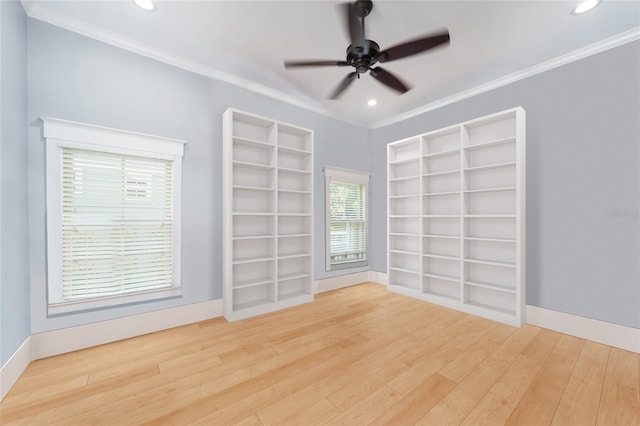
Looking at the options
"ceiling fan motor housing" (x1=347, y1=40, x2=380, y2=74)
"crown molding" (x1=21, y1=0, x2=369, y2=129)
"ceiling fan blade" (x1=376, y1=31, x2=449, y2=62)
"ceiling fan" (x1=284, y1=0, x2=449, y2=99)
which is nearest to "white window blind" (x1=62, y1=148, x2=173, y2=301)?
"crown molding" (x1=21, y1=0, x2=369, y2=129)

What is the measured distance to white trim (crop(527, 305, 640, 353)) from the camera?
7.47 feet

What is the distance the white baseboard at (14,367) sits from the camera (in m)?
1.64

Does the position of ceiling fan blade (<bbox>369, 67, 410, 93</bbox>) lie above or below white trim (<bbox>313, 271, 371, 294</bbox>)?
above

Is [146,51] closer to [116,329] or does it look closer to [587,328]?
[116,329]

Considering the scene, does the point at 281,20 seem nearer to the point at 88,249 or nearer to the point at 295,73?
the point at 295,73

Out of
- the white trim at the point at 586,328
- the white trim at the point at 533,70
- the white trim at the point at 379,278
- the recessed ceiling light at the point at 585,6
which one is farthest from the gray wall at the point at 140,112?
the white trim at the point at 586,328

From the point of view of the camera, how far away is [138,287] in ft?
8.30

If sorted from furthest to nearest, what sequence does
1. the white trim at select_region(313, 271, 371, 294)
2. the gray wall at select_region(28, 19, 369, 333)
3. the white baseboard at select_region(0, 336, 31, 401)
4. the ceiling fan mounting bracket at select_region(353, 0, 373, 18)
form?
the white trim at select_region(313, 271, 371, 294) < the gray wall at select_region(28, 19, 369, 333) < the ceiling fan mounting bracket at select_region(353, 0, 373, 18) < the white baseboard at select_region(0, 336, 31, 401)

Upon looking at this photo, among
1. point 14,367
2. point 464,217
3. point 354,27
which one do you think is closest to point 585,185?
point 464,217

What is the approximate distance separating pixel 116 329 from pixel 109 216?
1.14 meters

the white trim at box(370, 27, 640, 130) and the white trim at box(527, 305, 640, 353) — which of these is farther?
the white trim at box(370, 27, 640, 130)

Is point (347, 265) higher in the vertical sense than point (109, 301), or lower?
lower

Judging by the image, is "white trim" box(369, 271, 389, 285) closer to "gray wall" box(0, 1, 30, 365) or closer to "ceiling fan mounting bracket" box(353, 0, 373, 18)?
"ceiling fan mounting bracket" box(353, 0, 373, 18)

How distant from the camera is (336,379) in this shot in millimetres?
1830
